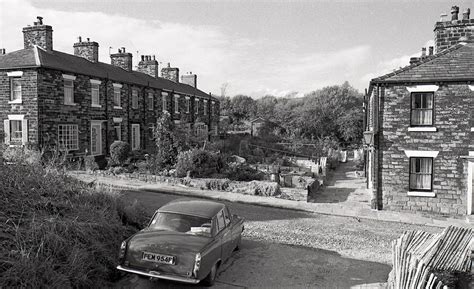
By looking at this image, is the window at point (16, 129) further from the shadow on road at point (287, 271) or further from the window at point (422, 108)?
the window at point (422, 108)

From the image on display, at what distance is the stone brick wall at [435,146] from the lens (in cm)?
1559

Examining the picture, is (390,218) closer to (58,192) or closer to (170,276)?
(170,276)

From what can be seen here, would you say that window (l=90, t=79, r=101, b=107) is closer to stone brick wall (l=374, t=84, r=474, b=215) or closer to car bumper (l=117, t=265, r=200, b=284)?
stone brick wall (l=374, t=84, r=474, b=215)

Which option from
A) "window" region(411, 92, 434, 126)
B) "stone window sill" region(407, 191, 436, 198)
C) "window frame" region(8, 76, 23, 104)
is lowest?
"stone window sill" region(407, 191, 436, 198)

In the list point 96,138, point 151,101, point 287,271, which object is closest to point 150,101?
point 151,101

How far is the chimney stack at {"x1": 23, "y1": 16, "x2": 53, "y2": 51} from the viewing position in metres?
22.0

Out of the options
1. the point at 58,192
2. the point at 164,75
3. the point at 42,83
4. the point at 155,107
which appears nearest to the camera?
the point at 58,192

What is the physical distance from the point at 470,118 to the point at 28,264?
16.5 metres

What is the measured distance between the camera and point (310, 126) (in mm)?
49312

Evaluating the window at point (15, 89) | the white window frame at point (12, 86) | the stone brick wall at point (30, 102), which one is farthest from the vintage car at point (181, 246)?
the window at point (15, 89)

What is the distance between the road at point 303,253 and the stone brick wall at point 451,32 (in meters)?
9.36

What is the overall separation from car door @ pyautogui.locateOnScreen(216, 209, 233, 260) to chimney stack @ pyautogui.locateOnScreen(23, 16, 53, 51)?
19.3 metres

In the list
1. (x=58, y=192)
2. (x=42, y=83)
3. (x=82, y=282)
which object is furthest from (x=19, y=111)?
(x=82, y=282)

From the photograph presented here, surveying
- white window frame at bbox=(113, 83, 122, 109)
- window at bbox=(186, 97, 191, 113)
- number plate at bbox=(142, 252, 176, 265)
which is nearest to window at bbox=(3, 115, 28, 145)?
white window frame at bbox=(113, 83, 122, 109)
